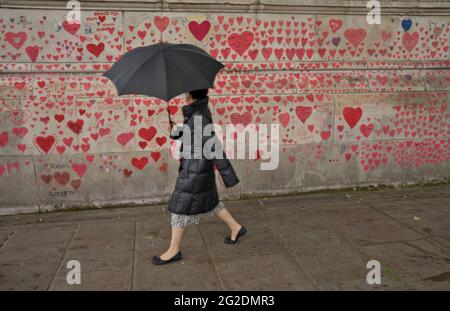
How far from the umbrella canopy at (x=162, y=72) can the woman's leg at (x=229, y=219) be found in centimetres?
142

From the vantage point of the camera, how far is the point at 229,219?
4289 millimetres

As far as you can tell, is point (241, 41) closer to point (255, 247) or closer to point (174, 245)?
point (255, 247)

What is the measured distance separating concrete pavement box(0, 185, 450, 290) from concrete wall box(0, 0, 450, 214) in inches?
18.6

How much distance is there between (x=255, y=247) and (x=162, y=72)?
6.88 ft

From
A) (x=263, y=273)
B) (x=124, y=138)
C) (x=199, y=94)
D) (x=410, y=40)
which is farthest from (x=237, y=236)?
(x=410, y=40)

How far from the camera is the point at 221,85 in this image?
18.9ft

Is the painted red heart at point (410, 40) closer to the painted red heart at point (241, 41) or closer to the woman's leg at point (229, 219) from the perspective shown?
the painted red heart at point (241, 41)

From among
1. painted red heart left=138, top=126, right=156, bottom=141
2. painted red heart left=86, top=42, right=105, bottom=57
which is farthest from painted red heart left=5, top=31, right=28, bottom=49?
painted red heart left=138, top=126, right=156, bottom=141

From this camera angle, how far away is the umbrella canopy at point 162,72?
10.7 feet

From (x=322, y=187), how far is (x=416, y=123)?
6.07ft

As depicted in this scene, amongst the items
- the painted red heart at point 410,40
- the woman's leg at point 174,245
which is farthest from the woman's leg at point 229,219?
the painted red heart at point 410,40

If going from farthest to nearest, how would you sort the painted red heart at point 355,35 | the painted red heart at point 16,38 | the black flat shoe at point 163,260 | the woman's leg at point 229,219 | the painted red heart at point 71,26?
the painted red heart at point 355,35
the painted red heart at point 71,26
the painted red heart at point 16,38
the woman's leg at point 229,219
the black flat shoe at point 163,260

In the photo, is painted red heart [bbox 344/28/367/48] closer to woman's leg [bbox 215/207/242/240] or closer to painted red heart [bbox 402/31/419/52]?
painted red heart [bbox 402/31/419/52]
